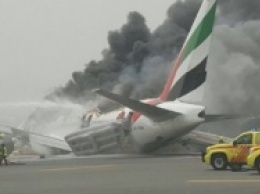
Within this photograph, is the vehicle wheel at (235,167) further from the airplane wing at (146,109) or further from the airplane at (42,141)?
the airplane at (42,141)

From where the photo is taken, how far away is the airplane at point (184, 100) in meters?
46.3

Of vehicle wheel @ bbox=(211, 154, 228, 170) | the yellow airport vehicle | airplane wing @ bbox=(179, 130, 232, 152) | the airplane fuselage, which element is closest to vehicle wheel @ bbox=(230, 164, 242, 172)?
vehicle wheel @ bbox=(211, 154, 228, 170)

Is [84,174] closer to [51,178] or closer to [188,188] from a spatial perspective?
[51,178]

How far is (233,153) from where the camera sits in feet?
104

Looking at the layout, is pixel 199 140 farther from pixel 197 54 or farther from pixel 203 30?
pixel 203 30

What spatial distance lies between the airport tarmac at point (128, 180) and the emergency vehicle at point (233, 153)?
1.94 ft

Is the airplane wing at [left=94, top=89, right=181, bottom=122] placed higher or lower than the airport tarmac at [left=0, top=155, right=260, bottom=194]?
higher

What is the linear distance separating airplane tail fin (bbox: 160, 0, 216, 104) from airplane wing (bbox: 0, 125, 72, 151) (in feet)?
34.1

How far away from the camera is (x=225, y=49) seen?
67.4 meters

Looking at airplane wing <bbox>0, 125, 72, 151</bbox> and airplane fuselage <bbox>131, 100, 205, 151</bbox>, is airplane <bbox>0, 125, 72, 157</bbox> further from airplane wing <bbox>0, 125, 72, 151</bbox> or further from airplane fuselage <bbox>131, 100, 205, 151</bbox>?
airplane fuselage <bbox>131, 100, 205, 151</bbox>

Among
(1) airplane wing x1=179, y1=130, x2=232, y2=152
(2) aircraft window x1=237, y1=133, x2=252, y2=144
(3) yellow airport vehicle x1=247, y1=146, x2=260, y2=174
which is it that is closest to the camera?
(3) yellow airport vehicle x1=247, y1=146, x2=260, y2=174

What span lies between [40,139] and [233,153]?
23677 mm

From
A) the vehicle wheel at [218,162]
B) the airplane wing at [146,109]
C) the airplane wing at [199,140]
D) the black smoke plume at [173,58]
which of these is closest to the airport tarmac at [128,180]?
the vehicle wheel at [218,162]

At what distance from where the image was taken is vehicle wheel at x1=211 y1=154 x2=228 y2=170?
3228 cm
